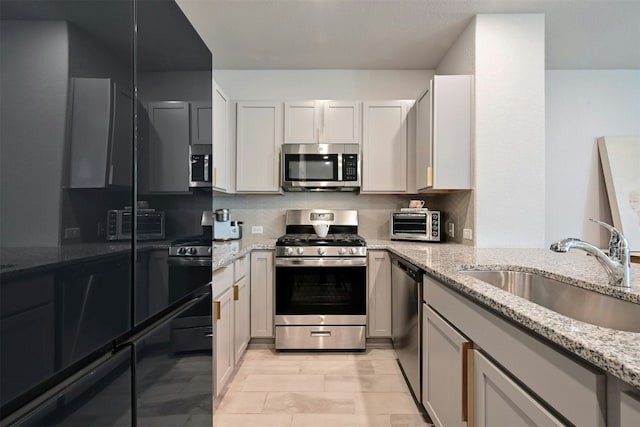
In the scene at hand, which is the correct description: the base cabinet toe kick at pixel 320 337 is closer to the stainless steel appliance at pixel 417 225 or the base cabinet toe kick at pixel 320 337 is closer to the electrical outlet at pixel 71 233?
the stainless steel appliance at pixel 417 225

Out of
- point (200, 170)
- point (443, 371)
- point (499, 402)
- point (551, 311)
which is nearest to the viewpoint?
point (551, 311)

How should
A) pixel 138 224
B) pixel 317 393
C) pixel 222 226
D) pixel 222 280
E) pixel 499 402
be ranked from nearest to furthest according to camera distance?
1. pixel 138 224
2. pixel 499 402
3. pixel 222 280
4. pixel 317 393
5. pixel 222 226

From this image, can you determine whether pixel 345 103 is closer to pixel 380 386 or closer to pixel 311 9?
pixel 311 9

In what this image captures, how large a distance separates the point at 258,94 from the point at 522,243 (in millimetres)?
2889

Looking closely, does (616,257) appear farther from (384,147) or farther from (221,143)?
(221,143)

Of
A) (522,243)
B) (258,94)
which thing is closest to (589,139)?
(522,243)

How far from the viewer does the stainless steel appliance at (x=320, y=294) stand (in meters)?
2.71

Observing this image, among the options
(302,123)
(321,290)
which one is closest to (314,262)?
(321,290)

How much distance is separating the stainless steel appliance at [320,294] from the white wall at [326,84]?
1689mm

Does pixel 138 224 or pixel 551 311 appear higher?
pixel 138 224

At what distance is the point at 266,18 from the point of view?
2.52 meters

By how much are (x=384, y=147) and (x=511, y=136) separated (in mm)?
1093

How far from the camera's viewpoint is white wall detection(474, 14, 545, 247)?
245cm

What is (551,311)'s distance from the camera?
2.85ft
